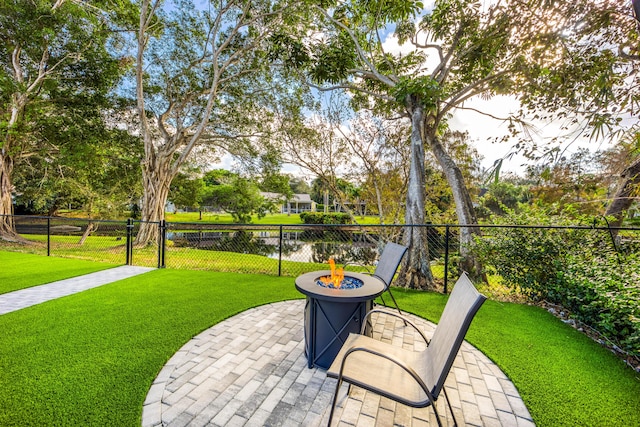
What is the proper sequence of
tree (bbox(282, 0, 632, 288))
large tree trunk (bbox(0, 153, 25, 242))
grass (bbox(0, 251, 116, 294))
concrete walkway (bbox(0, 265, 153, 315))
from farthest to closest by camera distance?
1. large tree trunk (bbox(0, 153, 25, 242))
2. grass (bbox(0, 251, 116, 294))
3. tree (bbox(282, 0, 632, 288))
4. concrete walkway (bbox(0, 265, 153, 315))

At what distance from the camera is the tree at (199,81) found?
8445 mm

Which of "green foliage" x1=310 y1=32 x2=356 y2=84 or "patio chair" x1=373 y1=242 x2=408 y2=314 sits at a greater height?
"green foliage" x1=310 y1=32 x2=356 y2=84

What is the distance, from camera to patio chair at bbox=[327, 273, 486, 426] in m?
→ 1.22

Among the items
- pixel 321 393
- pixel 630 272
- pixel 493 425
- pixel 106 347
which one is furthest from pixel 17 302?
pixel 630 272

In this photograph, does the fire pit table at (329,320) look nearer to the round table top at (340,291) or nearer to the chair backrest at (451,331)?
the round table top at (340,291)

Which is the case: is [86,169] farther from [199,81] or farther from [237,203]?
[237,203]

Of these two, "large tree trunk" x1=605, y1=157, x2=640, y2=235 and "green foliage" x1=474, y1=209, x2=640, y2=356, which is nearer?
"green foliage" x1=474, y1=209, x2=640, y2=356

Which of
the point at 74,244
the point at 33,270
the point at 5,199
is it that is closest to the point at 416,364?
the point at 33,270

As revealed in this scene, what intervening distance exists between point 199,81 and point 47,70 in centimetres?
465

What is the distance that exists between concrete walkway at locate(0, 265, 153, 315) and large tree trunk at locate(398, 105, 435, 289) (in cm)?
534

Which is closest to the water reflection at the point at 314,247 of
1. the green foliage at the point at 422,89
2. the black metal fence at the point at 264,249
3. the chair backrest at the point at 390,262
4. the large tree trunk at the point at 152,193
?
the black metal fence at the point at 264,249

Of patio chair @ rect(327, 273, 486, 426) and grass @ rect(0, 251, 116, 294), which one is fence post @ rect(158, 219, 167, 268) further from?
patio chair @ rect(327, 273, 486, 426)

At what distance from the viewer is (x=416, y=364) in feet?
5.58

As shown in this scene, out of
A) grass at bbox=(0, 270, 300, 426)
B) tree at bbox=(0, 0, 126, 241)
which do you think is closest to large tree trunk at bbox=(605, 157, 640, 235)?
grass at bbox=(0, 270, 300, 426)
